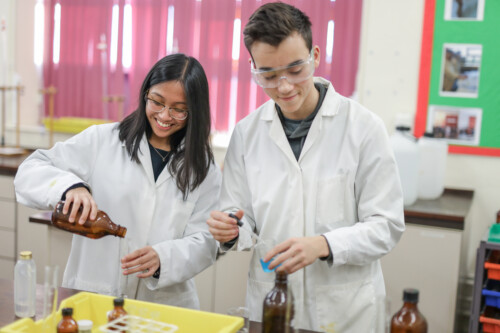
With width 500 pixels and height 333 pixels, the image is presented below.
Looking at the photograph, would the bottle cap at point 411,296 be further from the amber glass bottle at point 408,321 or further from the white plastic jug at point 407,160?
the white plastic jug at point 407,160

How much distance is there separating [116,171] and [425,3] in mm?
2102

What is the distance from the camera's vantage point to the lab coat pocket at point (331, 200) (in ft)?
4.98

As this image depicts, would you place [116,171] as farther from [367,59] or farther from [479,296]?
[367,59]

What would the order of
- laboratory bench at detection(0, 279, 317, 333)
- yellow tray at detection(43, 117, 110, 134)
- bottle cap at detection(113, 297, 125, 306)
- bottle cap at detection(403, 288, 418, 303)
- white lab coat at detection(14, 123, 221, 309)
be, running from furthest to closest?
yellow tray at detection(43, 117, 110, 134) → white lab coat at detection(14, 123, 221, 309) → laboratory bench at detection(0, 279, 317, 333) → bottle cap at detection(113, 297, 125, 306) → bottle cap at detection(403, 288, 418, 303)

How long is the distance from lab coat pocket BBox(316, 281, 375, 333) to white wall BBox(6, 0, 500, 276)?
5.47ft

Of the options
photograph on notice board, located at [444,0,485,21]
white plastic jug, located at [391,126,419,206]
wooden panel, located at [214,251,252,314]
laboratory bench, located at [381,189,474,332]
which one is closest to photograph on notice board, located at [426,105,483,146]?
white plastic jug, located at [391,126,419,206]

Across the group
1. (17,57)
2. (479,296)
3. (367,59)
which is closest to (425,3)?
(367,59)

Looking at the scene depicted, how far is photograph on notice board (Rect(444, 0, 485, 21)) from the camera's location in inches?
117

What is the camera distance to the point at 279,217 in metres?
1.56

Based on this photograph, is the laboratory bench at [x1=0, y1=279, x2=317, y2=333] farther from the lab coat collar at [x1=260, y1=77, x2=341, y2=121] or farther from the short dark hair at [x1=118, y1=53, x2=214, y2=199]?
the lab coat collar at [x1=260, y1=77, x2=341, y2=121]

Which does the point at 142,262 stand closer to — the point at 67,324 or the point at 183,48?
the point at 67,324

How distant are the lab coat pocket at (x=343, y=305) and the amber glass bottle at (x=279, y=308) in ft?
1.25

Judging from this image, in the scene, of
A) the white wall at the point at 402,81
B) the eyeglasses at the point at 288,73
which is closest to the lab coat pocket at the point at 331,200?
the eyeglasses at the point at 288,73

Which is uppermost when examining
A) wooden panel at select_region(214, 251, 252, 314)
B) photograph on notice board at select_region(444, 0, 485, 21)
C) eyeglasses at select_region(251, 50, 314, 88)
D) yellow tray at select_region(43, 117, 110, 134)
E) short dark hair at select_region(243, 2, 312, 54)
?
photograph on notice board at select_region(444, 0, 485, 21)
